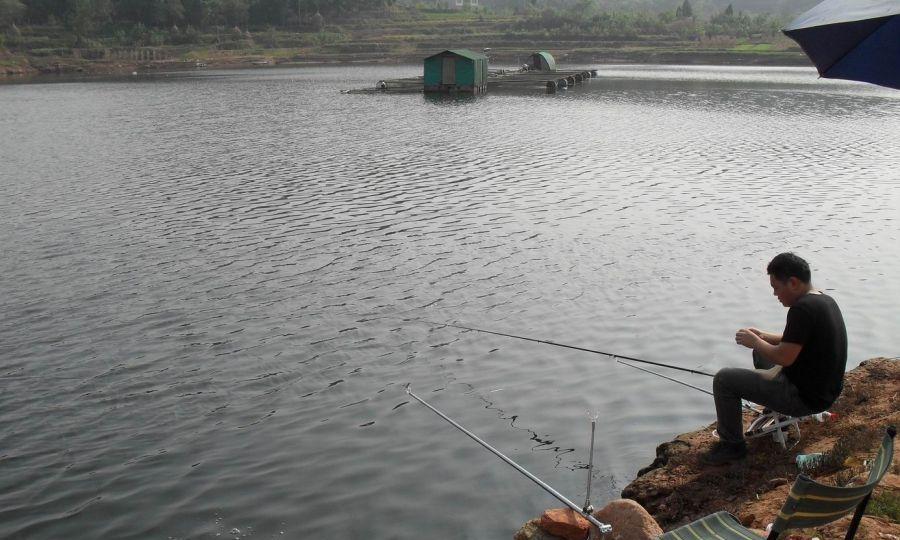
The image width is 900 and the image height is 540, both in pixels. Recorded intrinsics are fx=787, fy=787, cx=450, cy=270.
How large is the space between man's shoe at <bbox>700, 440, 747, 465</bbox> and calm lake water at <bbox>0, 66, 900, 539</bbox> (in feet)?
4.33

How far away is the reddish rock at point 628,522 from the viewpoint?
622 centimetres

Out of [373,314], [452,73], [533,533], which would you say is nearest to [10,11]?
[452,73]

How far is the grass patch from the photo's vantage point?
5.84 m

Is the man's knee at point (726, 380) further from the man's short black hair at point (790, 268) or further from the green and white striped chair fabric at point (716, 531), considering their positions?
the green and white striped chair fabric at point (716, 531)

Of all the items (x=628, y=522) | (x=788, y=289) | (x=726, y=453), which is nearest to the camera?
(x=628, y=522)

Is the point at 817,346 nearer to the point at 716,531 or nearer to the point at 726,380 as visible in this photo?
the point at 726,380

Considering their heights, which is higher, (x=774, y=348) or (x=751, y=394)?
(x=774, y=348)

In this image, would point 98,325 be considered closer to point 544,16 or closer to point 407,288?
point 407,288

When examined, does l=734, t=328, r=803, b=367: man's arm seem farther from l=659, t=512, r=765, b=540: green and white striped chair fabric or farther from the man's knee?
l=659, t=512, r=765, b=540: green and white striped chair fabric

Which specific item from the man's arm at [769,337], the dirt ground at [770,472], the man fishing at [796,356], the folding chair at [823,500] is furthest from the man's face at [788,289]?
the folding chair at [823,500]

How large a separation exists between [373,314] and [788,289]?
8.29 m

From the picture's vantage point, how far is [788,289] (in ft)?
22.5

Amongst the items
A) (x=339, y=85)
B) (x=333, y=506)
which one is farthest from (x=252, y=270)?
(x=339, y=85)

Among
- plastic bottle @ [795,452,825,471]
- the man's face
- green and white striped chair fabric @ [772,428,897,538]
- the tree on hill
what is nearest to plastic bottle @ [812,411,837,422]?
plastic bottle @ [795,452,825,471]
